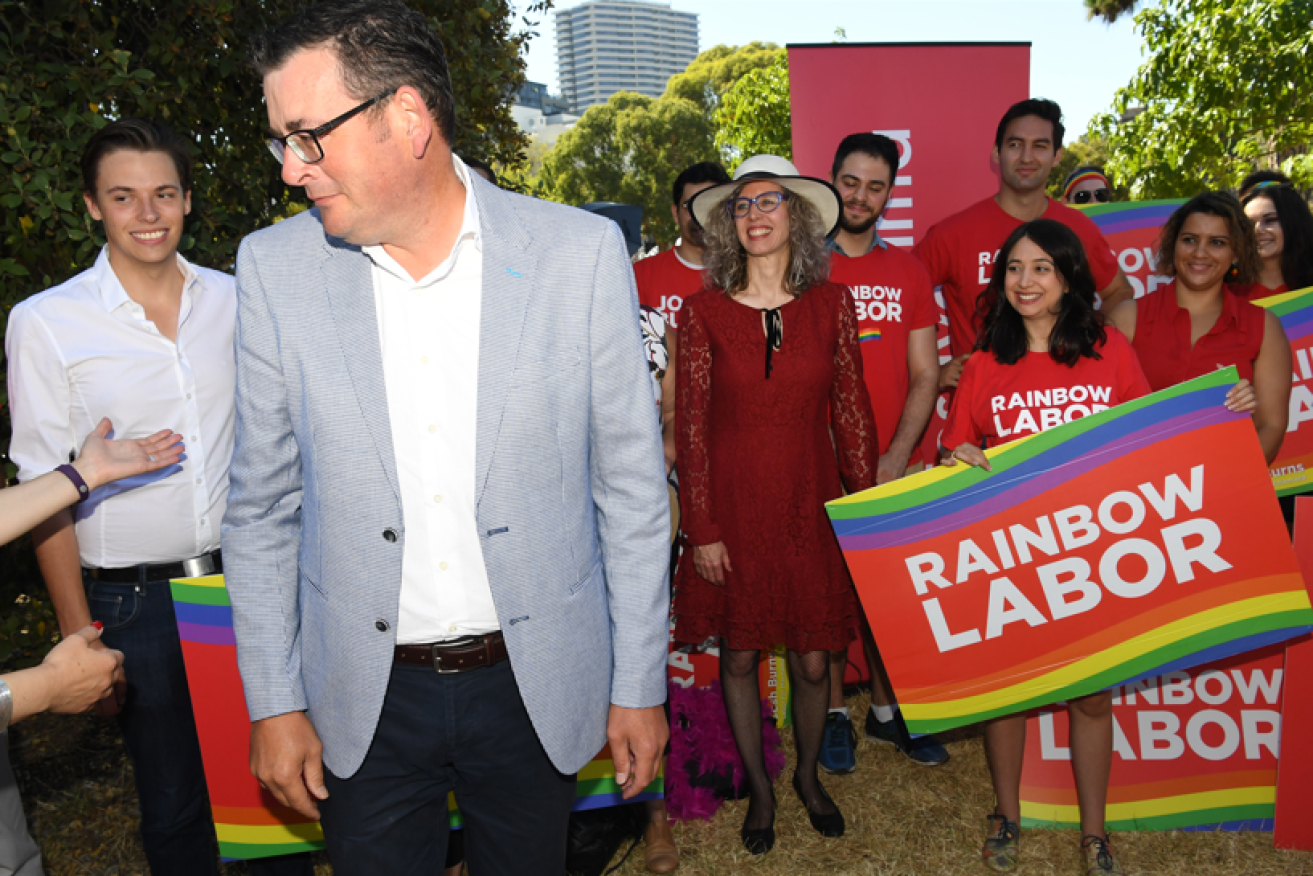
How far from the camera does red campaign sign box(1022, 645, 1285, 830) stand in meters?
3.27

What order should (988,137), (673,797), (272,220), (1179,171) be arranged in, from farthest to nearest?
(1179,171) < (988,137) < (272,220) < (673,797)

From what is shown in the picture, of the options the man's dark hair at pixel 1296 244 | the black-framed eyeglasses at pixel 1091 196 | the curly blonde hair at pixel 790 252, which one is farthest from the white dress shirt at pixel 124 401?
the black-framed eyeglasses at pixel 1091 196

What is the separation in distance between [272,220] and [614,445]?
3.52 meters

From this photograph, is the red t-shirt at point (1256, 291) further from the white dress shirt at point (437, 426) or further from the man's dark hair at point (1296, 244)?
the white dress shirt at point (437, 426)

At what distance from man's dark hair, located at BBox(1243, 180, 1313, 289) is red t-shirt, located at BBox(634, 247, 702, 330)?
8.60 feet

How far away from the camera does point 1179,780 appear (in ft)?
11.0

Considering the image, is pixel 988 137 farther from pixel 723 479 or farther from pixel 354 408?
pixel 354 408

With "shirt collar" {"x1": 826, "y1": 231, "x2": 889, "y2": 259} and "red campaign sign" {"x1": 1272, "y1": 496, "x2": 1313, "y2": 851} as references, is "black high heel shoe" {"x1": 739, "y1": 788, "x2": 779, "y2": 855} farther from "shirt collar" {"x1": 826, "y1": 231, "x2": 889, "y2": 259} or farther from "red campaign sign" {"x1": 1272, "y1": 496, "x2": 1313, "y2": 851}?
"shirt collar" {"x1": 826, "y1": 231, "x2": 889, "y2": 259}

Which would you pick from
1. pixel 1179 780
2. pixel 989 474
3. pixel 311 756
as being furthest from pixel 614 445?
pixel 1179 780

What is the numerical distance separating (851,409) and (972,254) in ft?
4.33

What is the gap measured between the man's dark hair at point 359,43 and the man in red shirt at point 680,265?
8.91 feet

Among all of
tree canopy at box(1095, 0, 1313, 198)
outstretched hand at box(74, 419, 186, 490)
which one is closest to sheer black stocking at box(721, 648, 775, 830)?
outstretched hand at box(74, 419, 186, 490)

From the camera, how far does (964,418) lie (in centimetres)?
328

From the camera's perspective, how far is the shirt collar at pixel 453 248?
1.72m
